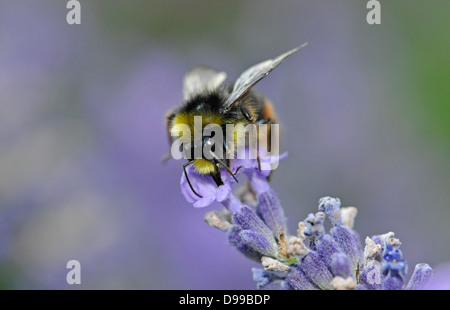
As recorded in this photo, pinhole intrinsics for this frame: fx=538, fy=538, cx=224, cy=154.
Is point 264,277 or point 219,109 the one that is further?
point 219,109

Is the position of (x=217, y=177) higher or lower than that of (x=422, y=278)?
higher

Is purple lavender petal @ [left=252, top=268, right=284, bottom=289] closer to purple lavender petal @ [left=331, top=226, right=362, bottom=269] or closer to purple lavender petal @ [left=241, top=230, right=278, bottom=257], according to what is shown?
purple lavender petal @ [left=241, top=230, right=278, bottom=257]

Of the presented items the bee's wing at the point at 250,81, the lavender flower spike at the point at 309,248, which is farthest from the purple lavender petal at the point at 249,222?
the bee's wing at the point at 250,81

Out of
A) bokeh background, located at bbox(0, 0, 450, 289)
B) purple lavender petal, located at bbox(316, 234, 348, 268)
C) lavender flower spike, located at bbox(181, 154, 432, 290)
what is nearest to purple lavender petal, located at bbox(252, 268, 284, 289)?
lavender flower spike, located at bbox(181, 154, 432, 290)

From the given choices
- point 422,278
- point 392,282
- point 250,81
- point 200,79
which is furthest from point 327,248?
point 200,79

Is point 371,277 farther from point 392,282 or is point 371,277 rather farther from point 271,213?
point 271,213

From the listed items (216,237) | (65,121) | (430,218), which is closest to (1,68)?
(65,121)
